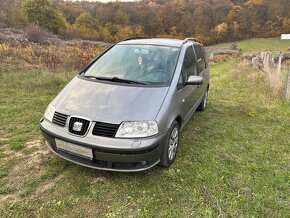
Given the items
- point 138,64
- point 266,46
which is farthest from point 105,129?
point 266,46

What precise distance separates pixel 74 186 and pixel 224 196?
182 cm

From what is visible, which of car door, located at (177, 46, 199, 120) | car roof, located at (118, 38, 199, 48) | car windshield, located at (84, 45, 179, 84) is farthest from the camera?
car roof, located at (118, 38, 199, 48)

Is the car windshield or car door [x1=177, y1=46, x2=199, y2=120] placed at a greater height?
the car windshield

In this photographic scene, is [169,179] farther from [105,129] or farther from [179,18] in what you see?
[179,18]

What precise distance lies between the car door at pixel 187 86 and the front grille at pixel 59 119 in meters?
1.62

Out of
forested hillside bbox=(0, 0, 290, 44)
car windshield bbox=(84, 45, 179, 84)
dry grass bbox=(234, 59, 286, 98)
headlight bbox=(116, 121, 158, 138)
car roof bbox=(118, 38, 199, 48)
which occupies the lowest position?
forested hillside bbox=(0, 0, 290, 44)

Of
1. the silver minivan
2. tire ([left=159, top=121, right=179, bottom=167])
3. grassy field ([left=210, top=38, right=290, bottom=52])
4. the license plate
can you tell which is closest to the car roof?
the silver minivan

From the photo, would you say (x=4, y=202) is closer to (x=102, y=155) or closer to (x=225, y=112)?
(x=102, y=155)

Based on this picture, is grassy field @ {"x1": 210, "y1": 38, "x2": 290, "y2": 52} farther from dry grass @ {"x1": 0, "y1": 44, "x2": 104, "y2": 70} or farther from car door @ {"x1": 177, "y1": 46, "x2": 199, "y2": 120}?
car door @ {"x1": 177, "y1": 46, "x2": 199, "y2": 120}

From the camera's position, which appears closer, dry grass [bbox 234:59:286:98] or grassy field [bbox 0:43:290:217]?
grassy field [bbox 0:43:290:217]

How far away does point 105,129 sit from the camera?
2.81 m

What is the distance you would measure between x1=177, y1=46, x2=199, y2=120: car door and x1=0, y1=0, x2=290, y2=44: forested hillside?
2120 inches

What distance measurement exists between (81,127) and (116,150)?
501mm

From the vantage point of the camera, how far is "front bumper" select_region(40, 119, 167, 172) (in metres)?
2.75
